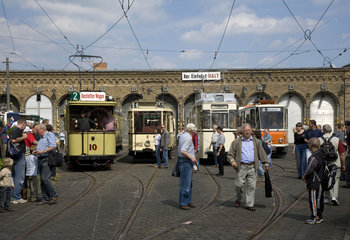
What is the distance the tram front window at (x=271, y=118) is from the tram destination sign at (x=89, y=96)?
33.7ft

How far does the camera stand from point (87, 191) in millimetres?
11859

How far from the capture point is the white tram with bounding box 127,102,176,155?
21.8 m

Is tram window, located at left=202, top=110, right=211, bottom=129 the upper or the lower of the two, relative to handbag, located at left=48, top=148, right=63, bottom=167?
upper

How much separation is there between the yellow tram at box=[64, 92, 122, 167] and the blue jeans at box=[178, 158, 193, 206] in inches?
A: 356

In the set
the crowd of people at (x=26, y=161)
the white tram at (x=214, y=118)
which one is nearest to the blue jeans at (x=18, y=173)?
the crowd of people at (x=26, y=161)

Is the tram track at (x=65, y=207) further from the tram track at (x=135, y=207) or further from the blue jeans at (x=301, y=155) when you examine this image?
the blue jeans at (x=301, y=155)

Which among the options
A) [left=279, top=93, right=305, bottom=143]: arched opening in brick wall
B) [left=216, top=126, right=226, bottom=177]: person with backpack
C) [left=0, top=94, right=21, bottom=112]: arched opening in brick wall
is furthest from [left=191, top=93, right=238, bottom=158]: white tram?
[left=0, top=94, right=21, bottom=112]: arched opening in brick wall

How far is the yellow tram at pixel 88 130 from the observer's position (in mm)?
17609

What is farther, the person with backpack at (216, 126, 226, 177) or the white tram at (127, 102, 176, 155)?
the white tram at (127, 102, 176, 155)

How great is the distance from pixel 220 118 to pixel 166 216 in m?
12.7

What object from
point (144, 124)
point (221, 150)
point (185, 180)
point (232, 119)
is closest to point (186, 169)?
point (185, 180)

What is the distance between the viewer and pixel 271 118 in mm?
24844

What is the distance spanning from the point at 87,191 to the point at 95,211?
3.13 metres

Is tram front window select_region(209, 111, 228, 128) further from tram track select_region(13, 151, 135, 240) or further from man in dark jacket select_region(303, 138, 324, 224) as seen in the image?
man in dark jacket select_region(303, 138, 324, 224)
